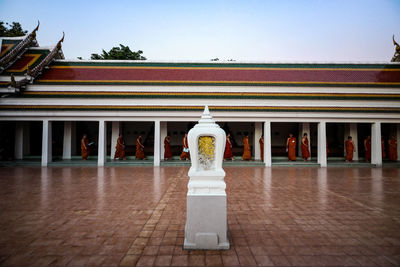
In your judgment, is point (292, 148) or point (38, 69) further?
point (292, 148)

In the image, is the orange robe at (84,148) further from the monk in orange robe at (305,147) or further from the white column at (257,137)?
the monk in orange robe at (305,147)

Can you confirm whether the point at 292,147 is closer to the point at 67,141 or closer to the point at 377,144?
the point at 377,144

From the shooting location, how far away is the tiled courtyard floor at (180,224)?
4012mm

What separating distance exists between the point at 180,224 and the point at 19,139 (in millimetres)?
16201

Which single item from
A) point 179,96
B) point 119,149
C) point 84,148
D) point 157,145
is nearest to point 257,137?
point 179,96

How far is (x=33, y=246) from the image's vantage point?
4434mm

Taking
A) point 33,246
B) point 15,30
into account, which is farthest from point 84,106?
point 15,30

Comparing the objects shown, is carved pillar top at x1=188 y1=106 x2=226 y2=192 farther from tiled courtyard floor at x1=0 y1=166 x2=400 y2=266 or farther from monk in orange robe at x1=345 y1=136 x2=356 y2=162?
monk in orange robe at x1=345 y1=136 x2=356 y2=162

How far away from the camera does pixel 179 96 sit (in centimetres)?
1554

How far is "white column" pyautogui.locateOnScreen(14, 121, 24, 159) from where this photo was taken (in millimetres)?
16531

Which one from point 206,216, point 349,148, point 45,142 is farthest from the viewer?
point 349,148

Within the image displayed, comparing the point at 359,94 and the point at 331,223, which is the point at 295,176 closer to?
the point at 331,223

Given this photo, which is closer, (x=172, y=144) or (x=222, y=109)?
(x=222, y=109)

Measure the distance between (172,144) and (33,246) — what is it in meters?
15.8
